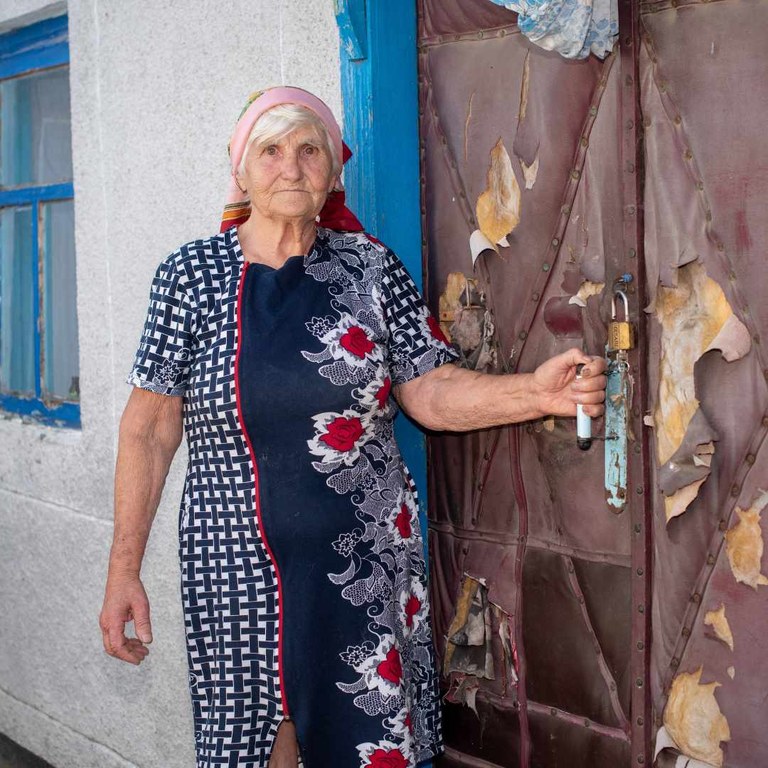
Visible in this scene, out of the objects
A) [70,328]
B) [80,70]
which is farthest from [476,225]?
[70,328]

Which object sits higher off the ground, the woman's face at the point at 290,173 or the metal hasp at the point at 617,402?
the woman's face at the point at 290,173

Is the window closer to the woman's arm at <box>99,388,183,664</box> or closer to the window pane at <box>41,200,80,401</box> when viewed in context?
the window pane at <box>41,200,80,401</box>

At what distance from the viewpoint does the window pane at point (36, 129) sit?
4.23m

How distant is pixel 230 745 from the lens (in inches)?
90.4

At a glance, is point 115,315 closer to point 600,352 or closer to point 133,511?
point 133,511

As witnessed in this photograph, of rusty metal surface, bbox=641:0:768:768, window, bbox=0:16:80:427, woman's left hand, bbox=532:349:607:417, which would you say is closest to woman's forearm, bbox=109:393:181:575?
woman's left hand, bbox=532:349:607:417

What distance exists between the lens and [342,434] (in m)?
2.27

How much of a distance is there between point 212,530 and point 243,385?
0.35 metres

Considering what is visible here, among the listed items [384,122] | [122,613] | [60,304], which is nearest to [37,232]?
[60,304]

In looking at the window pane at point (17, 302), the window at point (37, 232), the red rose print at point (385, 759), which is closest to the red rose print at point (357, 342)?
the red rose print at point (385, 759)

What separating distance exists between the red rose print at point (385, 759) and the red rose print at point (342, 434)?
0.68 meters

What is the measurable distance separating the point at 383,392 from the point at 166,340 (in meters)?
0.50

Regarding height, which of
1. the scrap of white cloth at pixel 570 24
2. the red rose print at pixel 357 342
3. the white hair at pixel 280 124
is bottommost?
the red rose print at pixel 357 342

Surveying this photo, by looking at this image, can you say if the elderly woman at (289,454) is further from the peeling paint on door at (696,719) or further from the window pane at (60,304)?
the window pane at (60,304)
